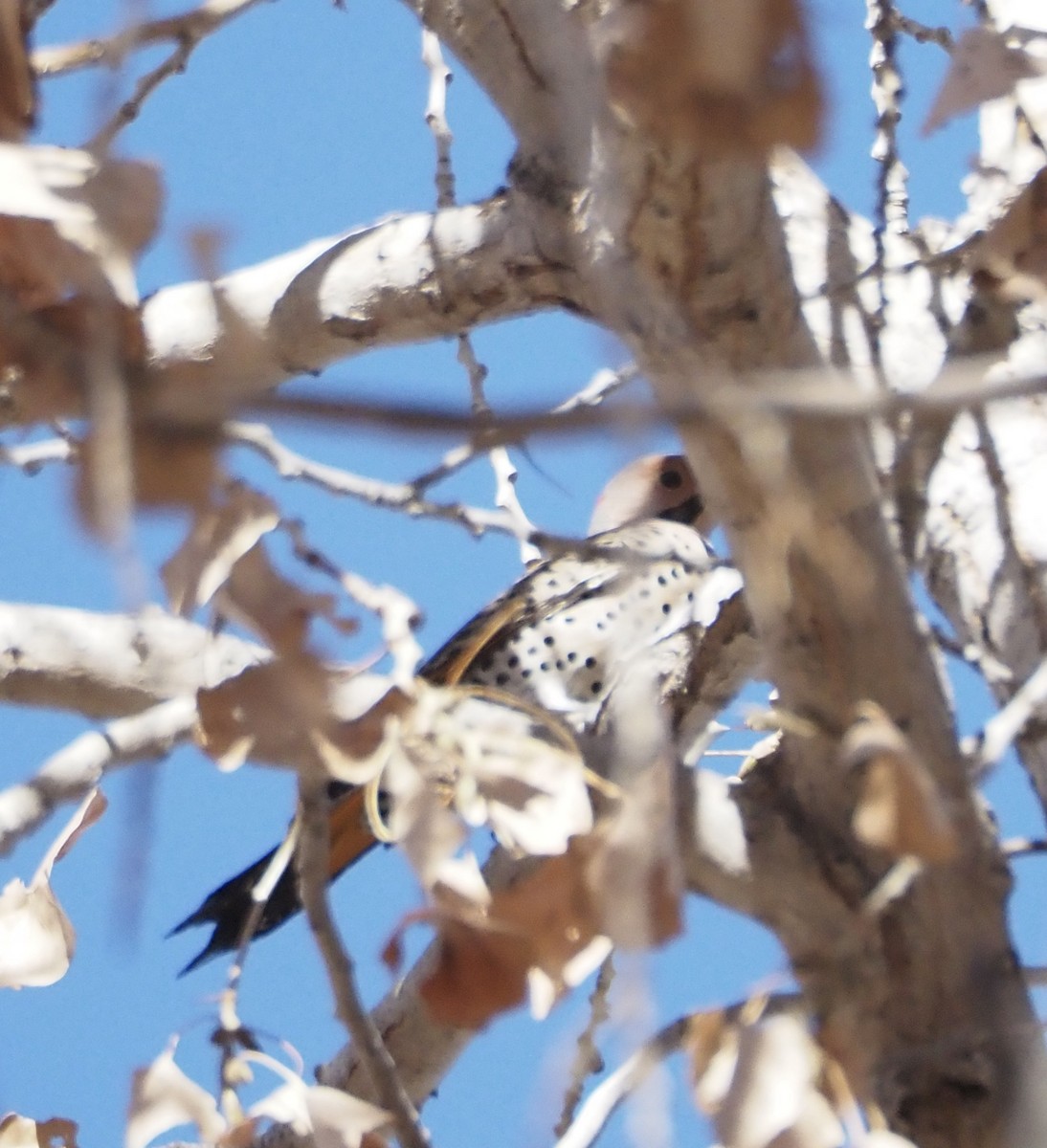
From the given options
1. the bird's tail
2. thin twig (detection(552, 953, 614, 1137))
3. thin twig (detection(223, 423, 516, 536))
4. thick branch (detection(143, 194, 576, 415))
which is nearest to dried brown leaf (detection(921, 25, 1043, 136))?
thin twig (detection(223, 423, 516, 536))

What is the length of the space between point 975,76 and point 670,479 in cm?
340

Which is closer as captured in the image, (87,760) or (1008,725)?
(1008,725)

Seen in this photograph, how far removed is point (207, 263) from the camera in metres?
0.75

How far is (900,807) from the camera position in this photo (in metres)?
0.90

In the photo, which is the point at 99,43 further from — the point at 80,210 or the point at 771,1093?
the point at 771,1093

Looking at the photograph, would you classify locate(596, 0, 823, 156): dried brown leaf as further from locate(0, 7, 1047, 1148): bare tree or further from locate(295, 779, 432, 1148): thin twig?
locate(295, 779, 432, 1148): thin twig

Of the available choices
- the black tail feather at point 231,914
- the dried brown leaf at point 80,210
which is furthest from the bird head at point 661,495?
the dried brown leaf at point 80,210

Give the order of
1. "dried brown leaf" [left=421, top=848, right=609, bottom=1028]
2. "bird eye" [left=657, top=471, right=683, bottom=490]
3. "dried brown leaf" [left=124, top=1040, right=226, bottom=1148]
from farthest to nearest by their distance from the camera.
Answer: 1. "bird eye" [left=657, top=471, right=683, bottom=490]
2. "dried brown leaf" [left=124, top=1040, right=226, bottom=1148]
3. "dried brown leaf" [left=421, top=848, right=609, bottom=1028]

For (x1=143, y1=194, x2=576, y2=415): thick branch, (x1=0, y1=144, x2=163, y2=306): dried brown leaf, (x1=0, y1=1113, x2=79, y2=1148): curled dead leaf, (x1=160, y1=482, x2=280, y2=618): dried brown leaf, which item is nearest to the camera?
(x1=0, y1=144, x2=163, y2=306): dried brown leaf

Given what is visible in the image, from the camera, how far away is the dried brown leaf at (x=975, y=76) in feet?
3.28

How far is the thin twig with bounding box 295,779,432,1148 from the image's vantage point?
3.45 ft

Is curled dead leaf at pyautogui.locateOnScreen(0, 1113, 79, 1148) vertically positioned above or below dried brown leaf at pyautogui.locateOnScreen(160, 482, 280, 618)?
below

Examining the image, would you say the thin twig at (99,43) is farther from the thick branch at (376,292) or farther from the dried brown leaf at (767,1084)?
the dried brown leaf at (767,1084)

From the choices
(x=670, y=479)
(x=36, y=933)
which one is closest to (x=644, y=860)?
(x=36, y=933)
